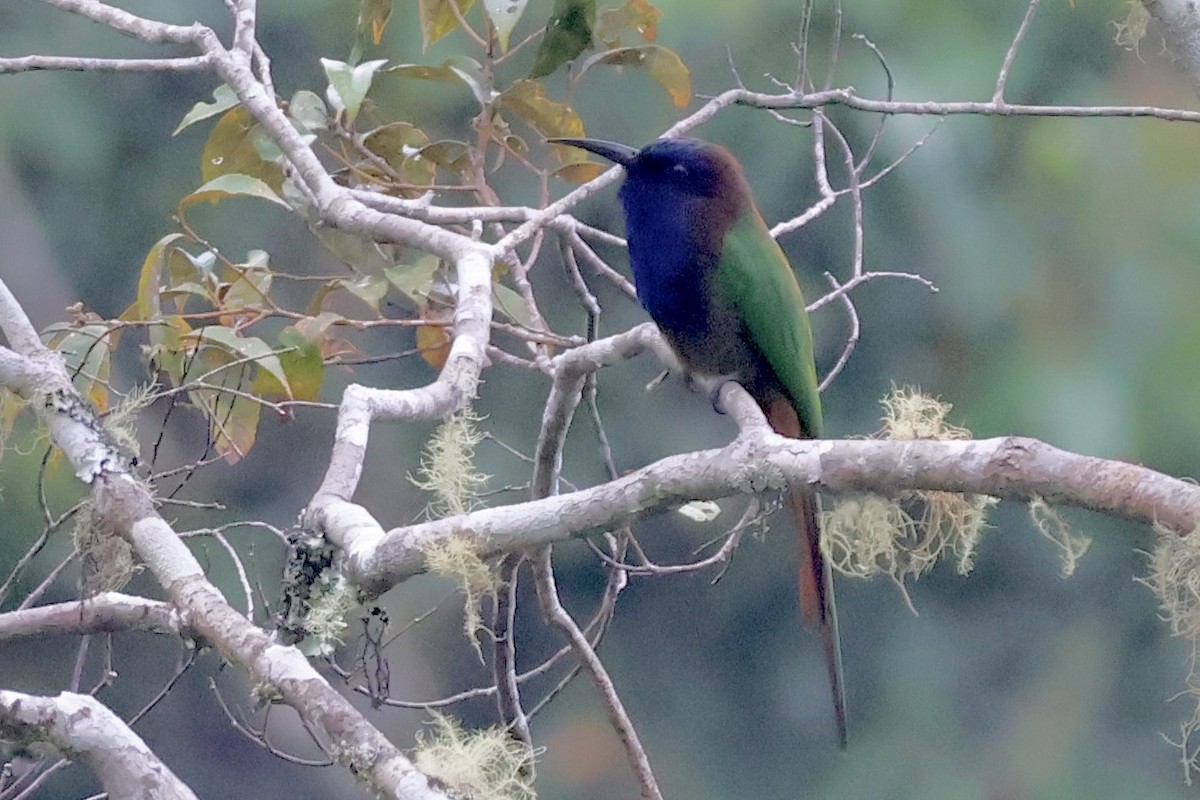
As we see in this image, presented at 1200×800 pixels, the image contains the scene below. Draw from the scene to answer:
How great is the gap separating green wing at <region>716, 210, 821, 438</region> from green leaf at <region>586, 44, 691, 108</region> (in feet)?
0.63

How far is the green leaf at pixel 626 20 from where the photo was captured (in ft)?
5.31

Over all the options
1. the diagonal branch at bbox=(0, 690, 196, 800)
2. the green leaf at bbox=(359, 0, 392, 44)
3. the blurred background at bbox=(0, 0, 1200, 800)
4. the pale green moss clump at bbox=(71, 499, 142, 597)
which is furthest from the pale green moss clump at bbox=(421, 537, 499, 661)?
the blurred background at bbox=(0, 0, 1200, 800)

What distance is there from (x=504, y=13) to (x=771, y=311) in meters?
0.51

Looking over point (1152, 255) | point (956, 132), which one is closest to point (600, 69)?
point (956, 132)

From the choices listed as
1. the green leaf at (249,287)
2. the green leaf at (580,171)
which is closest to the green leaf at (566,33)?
the green leaf at (580,171)

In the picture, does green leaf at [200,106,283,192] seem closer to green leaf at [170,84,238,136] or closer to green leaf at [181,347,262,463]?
green leaf at [170,84,238,136]

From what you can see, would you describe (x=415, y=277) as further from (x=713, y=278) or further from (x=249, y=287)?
(x=713, y=278)

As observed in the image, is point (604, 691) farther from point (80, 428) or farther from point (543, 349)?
point (80, 428)

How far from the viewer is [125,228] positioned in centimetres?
247

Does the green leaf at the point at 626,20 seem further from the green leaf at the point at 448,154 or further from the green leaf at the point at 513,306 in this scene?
the green leaf at the point at 513,306

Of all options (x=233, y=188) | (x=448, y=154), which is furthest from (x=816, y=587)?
(x=233, y=188)

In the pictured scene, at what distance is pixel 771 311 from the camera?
164cm

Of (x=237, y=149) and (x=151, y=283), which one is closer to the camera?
(x=151, y=283)

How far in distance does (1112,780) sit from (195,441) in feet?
6.21
